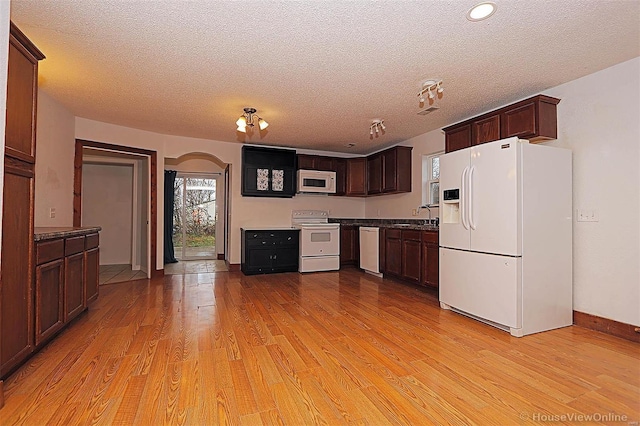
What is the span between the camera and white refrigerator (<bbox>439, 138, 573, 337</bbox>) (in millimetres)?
2803

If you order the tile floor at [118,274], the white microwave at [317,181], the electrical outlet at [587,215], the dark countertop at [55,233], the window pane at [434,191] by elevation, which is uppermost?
the white microwave at [317,181]

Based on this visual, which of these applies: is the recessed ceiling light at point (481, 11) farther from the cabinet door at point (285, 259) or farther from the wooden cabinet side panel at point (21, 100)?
the cabinet door at point (285, 259)

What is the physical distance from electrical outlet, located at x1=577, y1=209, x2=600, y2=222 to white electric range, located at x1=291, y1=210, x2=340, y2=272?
3.57 metres

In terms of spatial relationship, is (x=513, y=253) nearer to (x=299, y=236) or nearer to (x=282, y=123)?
(x=282, y=123)

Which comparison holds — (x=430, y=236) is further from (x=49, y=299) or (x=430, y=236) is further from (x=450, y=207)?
(x=49, y=299)

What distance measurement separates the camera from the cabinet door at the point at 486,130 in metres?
3.54

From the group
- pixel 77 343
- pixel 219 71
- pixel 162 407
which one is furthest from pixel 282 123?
pixel 162 407

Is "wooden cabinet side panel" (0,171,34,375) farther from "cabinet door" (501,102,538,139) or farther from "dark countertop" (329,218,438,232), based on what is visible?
"cabinet door" (501,102,538,139)

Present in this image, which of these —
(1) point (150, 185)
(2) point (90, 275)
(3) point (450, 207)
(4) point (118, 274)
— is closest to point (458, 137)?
(3) point (450, 207)

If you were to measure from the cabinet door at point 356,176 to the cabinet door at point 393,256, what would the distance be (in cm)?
158

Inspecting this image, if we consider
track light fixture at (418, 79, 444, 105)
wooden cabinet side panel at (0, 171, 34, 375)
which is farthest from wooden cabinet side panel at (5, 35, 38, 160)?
track light fixture at (418, 79, 444, 105)

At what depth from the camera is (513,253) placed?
280 centimetres

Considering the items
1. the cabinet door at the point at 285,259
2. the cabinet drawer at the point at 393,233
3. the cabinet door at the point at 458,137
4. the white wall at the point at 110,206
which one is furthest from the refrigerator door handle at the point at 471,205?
the white wall at the point at 110,206

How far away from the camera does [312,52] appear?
2572mm
